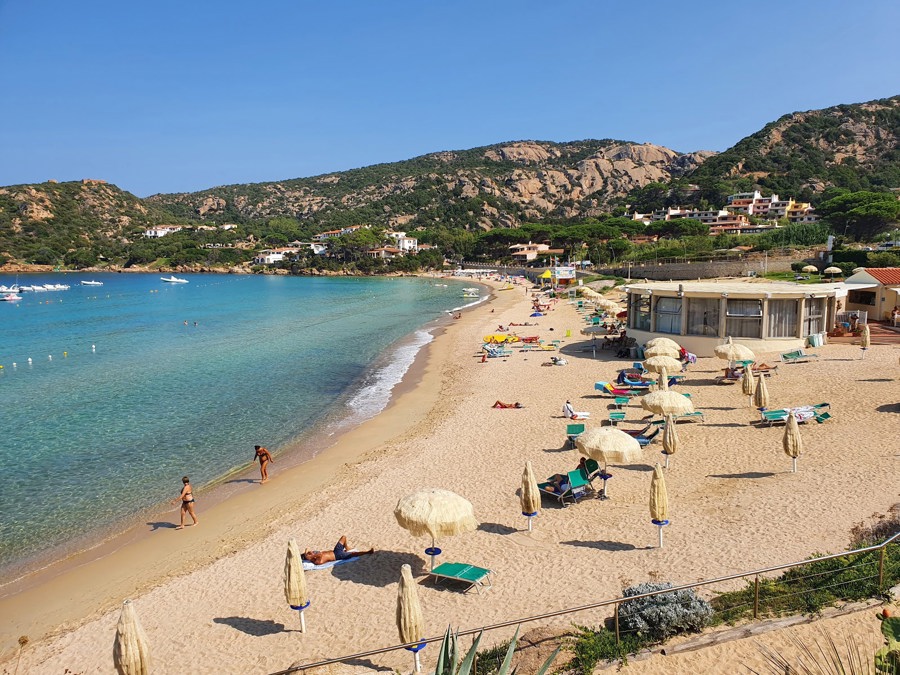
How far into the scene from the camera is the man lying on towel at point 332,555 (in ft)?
31.5

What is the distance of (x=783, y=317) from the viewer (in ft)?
72.7

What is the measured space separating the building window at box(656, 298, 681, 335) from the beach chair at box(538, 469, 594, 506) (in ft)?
45.0

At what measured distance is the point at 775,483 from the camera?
11.2 meters

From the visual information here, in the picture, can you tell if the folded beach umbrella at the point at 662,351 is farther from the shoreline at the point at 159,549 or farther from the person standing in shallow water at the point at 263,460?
the person standing in shallow water at the point at 263,460

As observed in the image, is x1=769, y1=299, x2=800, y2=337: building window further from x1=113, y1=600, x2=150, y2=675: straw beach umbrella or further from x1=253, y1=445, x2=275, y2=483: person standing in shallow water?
x1=113, y1=600, x2=150, y2=675: straw beach umbrella

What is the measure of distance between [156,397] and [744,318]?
2367cm

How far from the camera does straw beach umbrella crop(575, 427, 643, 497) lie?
10.6 meters

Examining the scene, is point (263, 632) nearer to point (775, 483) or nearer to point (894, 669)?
point (894, 669)

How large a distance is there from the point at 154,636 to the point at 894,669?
345 inches

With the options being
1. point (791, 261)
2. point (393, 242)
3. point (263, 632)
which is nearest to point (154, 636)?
point (263, 632)

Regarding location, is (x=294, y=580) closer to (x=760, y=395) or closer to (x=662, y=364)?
(x=760, y=395)

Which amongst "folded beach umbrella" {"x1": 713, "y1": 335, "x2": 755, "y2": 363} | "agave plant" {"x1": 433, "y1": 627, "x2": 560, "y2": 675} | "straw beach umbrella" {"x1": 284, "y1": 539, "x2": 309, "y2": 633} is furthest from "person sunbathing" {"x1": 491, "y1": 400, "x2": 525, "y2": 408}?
"agave plant" {"x1": 433, "y1": 627, "x2": 560, "y2": 675}

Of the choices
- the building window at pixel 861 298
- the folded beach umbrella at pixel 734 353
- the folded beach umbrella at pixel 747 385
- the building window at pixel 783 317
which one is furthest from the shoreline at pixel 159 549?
the building window at pixel 861 298

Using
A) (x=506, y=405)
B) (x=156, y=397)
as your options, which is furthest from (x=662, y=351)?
(x=156, y=397)
